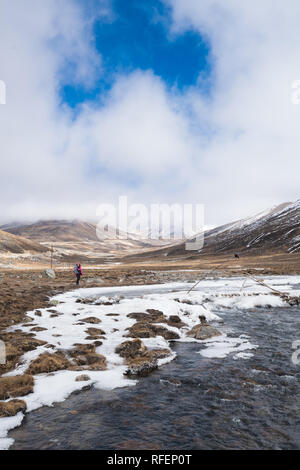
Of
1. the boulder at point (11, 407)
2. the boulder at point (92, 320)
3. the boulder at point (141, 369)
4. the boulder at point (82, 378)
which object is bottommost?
the boulder at point (92, 320)

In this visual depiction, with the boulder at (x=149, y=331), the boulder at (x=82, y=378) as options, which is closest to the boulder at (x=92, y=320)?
the boulder at (x=149, y=331)

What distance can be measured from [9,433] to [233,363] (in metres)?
8.12

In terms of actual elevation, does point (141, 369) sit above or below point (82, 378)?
below

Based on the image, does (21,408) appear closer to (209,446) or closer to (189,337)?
(209,446)

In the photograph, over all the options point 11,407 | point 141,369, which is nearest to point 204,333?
point 141,369

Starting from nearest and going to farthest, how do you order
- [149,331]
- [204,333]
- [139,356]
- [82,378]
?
[82,378] → [139,356] → [204,333] → [149,331]

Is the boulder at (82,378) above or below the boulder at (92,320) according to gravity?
above

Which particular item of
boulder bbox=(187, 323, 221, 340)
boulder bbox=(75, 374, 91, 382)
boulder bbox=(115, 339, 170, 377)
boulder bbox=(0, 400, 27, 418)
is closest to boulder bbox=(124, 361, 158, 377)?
boulder bbox=(115, 339, 170, 377)

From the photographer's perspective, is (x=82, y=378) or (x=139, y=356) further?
(x=139, y=356)

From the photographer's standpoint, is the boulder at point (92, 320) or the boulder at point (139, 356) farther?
the boulder at point (92, 320)

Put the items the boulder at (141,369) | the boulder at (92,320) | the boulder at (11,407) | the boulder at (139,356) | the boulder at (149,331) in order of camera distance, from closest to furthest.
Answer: the boulder at (11,407), the boulder at (141,369), the boulder at (139,356), the boulder at (149,331), the boulder at (92,320)

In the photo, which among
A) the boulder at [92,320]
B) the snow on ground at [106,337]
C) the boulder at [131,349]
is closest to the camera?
the snow on ground at [106,337]

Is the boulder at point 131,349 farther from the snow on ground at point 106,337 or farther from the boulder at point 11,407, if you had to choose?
the boulder at point 11,407

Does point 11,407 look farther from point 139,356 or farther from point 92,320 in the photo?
point 92,320
